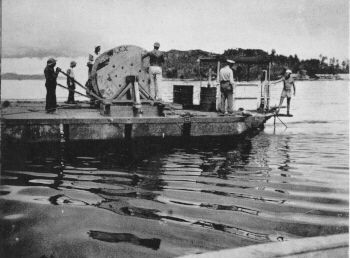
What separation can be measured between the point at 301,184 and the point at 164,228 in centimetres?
379

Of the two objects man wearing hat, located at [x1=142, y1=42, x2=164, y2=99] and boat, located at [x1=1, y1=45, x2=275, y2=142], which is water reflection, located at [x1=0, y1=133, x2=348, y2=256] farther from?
man wearing hat, located at [x1=142, y1=42, x2=164, y2=99]

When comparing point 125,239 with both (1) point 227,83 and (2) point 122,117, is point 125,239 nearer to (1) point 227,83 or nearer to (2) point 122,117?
(2) point 122,117

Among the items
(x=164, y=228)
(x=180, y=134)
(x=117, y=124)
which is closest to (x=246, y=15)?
(x=180, y=134)

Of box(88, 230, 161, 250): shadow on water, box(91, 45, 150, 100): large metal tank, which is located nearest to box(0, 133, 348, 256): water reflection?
box(88, 230, 161, 250): shadow on water

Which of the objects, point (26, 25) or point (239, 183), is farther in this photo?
point (239, 183)

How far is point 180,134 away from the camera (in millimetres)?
12023

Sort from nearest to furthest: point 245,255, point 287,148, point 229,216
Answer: point 245,255, point 229,216, point 287,148

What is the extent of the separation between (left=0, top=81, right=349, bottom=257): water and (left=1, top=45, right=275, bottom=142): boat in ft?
1.24

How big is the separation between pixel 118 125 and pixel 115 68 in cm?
279

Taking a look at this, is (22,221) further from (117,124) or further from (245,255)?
(117,124)

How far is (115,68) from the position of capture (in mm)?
13336

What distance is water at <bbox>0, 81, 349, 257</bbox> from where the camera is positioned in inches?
204

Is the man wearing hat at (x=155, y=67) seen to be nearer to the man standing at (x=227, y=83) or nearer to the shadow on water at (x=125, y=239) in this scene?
the man standing at (x=227, y=83)

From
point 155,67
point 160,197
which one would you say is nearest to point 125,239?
point 160,197
